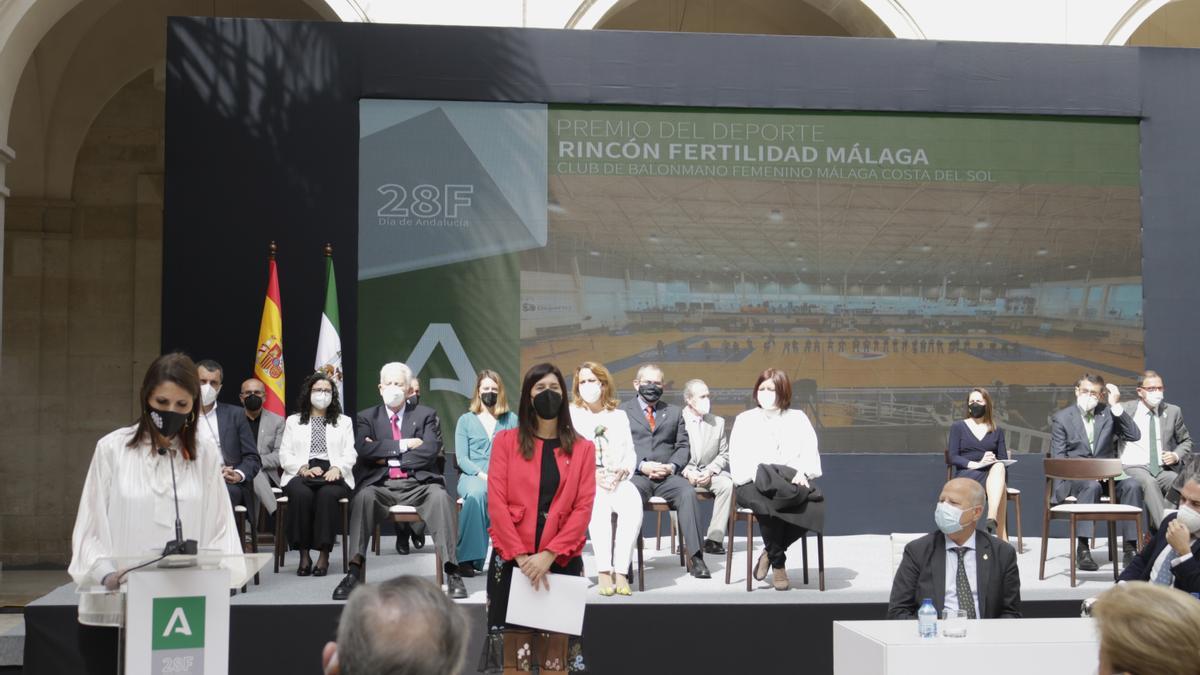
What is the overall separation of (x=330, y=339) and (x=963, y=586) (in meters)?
4.85

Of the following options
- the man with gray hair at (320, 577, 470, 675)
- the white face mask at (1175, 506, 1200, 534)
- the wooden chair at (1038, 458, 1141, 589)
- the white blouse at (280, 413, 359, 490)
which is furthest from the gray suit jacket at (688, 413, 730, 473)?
the man with gray hair at (320, 577, 470, 675)

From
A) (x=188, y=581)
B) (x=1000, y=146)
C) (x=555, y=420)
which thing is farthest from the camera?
(x=1000, y=146)

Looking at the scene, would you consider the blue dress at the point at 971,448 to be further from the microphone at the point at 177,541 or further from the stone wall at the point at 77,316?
the stone wall at the point at 77,316

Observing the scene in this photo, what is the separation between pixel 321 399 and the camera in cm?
731

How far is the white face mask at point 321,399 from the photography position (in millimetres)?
7309

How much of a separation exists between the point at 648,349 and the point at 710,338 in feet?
1.51

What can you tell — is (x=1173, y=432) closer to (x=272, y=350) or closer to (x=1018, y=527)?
(x=1018, y=527)

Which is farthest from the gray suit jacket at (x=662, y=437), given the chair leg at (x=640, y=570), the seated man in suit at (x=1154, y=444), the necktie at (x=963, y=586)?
the necktie at (x=963, y=586)

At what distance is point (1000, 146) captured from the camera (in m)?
9.62

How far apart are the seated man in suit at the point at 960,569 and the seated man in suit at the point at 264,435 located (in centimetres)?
412

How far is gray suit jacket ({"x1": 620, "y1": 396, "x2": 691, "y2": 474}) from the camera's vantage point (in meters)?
7.59

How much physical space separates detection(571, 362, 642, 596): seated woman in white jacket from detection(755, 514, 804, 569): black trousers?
2.30 ft

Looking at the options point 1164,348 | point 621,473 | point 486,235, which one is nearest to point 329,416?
point 621,473

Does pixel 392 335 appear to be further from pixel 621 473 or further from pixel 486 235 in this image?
pixel 621 473
